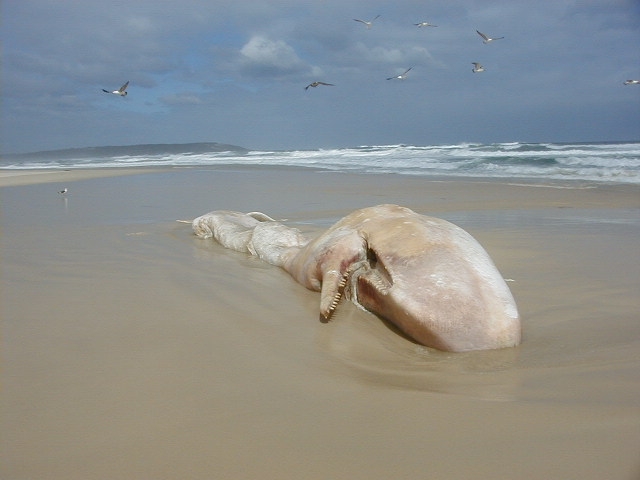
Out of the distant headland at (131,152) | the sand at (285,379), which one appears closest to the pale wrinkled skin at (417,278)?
the sand at (285,379)

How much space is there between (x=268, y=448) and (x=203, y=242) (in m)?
4.95

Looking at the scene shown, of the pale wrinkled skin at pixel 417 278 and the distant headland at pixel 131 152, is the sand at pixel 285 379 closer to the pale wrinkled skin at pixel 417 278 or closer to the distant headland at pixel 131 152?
the pale wrinkled skin at pixel 417 278

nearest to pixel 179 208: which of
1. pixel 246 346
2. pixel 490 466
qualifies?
pixel 246 346

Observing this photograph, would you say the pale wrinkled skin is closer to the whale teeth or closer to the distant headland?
the whale teeth

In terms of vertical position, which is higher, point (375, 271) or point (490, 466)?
point (375, 271)

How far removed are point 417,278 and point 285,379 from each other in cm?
109

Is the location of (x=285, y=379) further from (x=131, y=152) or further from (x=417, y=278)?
(x=131, y=152)

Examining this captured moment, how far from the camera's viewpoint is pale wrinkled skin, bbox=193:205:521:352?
319cm

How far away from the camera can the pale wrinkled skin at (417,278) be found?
3193 mm

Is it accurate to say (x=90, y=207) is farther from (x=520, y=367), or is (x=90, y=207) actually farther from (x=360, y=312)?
(x=520, y=367)

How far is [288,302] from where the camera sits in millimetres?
4230

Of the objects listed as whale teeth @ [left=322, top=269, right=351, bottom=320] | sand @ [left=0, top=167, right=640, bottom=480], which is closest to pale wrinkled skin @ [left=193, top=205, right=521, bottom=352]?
whale teeth @ [left=322, top=269, right=351, bottom=320]

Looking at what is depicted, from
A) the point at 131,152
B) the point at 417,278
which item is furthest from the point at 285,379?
the point at 131,152

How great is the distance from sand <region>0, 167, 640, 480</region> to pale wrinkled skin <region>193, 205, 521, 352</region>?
114mm
